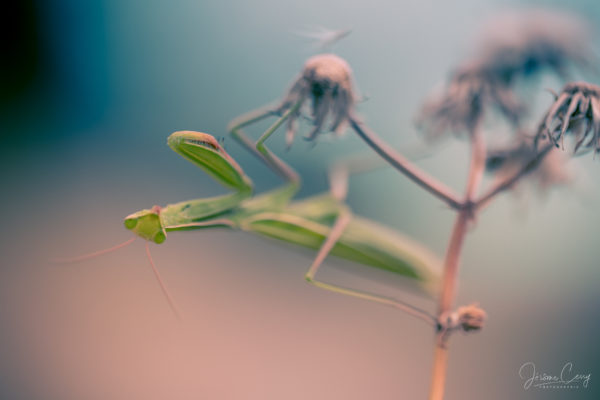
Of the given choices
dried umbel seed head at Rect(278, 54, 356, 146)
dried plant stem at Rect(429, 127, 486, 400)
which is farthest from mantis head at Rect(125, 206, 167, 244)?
dried plant stem at Rect(429, 127, 486, 400)

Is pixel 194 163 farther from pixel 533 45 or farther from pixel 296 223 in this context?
pixel 533 45

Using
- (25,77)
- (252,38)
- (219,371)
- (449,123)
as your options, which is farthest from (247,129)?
(25,77)

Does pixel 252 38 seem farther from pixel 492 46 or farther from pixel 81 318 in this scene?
pixel 81 318

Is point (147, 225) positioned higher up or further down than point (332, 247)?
further down

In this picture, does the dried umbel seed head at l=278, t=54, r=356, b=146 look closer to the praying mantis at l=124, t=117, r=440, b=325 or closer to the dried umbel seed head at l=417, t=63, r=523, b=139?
the praying mantis at l=124, t=117, r=440, b=325

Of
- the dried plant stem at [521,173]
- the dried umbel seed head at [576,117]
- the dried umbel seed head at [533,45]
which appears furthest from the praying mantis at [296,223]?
the dried umbel seed head at [533,45]

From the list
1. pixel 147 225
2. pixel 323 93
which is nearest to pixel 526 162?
pixel 323 93
